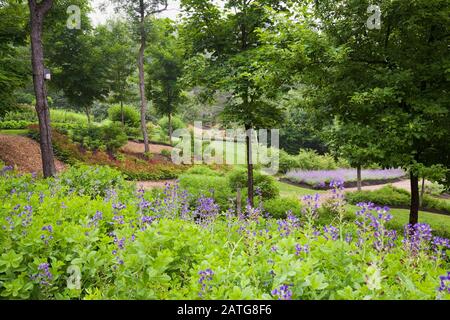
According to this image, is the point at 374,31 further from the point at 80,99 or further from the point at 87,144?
the point at 80,99

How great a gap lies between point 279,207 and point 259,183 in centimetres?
162

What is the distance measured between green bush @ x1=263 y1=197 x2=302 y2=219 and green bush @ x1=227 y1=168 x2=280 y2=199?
2.15 ft

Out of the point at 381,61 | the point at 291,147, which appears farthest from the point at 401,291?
the point at 291,147

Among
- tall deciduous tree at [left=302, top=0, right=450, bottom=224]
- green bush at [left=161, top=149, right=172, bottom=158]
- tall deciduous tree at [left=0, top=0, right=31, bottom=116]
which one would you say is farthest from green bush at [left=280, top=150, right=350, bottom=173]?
tall deciduous tree at [left=302, top=0, right=450, bottom=224]

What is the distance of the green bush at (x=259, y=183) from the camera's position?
1316 cm

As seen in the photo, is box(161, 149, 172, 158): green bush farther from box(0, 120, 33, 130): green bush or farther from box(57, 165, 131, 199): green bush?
box(57, 165, 131, 199): green bush

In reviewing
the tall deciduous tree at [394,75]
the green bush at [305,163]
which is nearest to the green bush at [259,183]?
the tall deciduous tree at [394,75]

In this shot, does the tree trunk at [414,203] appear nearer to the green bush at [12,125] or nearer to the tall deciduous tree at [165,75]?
the tall deciduous tree at [165,75]

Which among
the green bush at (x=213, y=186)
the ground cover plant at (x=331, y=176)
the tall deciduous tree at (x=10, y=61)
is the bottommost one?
the ground cover plant at (x=331, y=176)

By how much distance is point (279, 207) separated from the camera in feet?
38.9

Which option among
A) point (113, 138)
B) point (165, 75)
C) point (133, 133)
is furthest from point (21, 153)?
point (165, 75)

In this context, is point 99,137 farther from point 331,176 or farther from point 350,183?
point 350,183

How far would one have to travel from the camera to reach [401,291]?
97.7 inches

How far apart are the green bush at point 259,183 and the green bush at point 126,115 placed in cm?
1826
